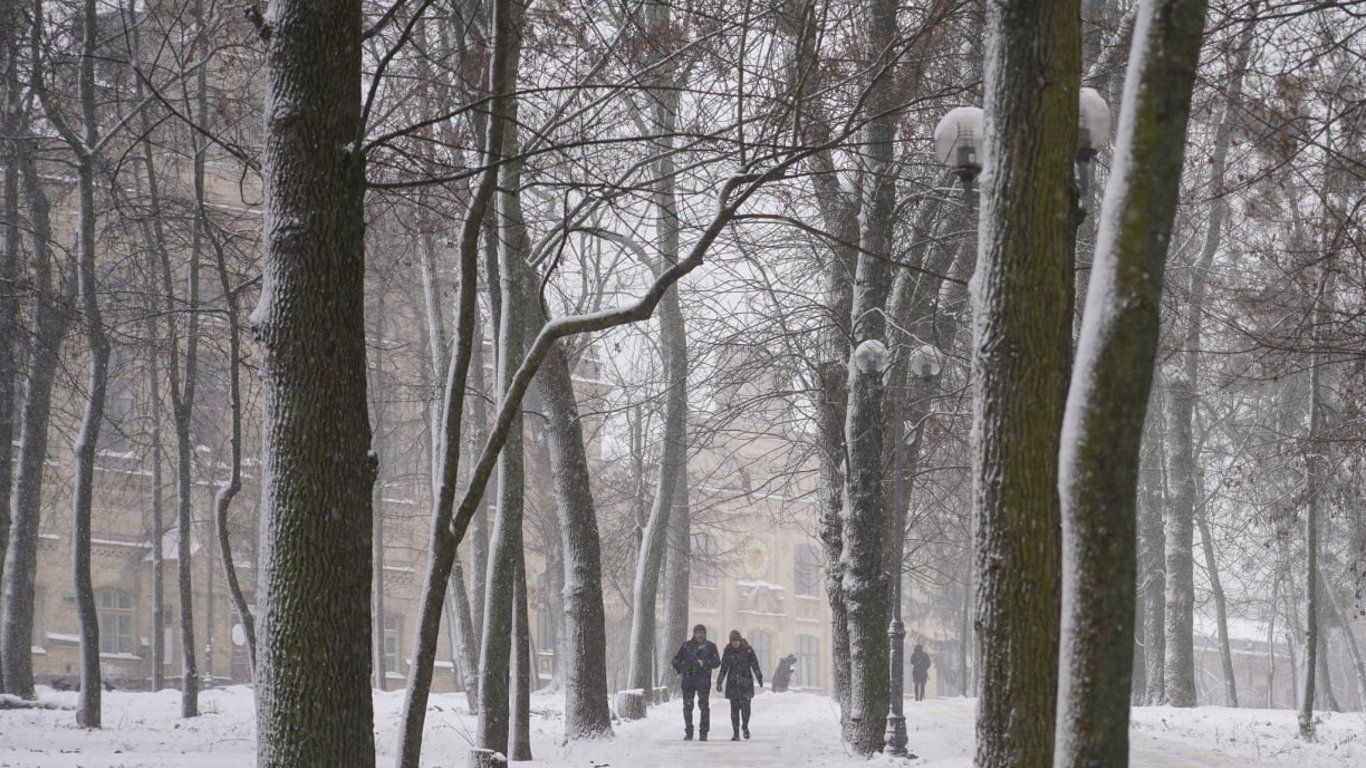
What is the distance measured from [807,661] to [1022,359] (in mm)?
58568

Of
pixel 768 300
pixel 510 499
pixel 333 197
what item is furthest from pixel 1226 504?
pixel 333 197

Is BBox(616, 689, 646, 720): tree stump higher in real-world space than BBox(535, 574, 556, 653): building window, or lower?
higher

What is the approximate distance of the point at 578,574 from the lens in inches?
671

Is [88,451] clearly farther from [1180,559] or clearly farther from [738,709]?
[1180,559]

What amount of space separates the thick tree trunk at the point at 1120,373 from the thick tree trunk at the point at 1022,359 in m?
1.32

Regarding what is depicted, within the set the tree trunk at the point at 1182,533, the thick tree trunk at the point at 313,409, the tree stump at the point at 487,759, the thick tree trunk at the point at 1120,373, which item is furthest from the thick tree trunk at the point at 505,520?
the tree trunk at the point at 1182,533

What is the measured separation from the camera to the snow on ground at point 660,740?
47.4ft

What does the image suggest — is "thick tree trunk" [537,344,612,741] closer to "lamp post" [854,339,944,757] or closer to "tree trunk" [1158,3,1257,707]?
"lamp post" [854,339,944,757]

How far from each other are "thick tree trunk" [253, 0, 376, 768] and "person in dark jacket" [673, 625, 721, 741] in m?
12.8

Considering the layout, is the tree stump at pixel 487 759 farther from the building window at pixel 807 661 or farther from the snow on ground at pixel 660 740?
the building window at pixel 807 661

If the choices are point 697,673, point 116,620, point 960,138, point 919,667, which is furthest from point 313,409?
point 919,667

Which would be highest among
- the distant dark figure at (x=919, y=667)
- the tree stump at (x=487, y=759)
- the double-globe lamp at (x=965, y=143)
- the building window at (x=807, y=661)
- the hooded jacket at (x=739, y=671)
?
the double-globe lamp at (x=965, y=143)

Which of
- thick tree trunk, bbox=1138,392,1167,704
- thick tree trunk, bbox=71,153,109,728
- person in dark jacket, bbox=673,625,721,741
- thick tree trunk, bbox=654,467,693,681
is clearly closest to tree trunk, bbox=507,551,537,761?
person in dark jacket, bbox=673,625,721,741

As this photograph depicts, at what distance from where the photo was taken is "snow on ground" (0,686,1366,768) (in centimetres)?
1445
